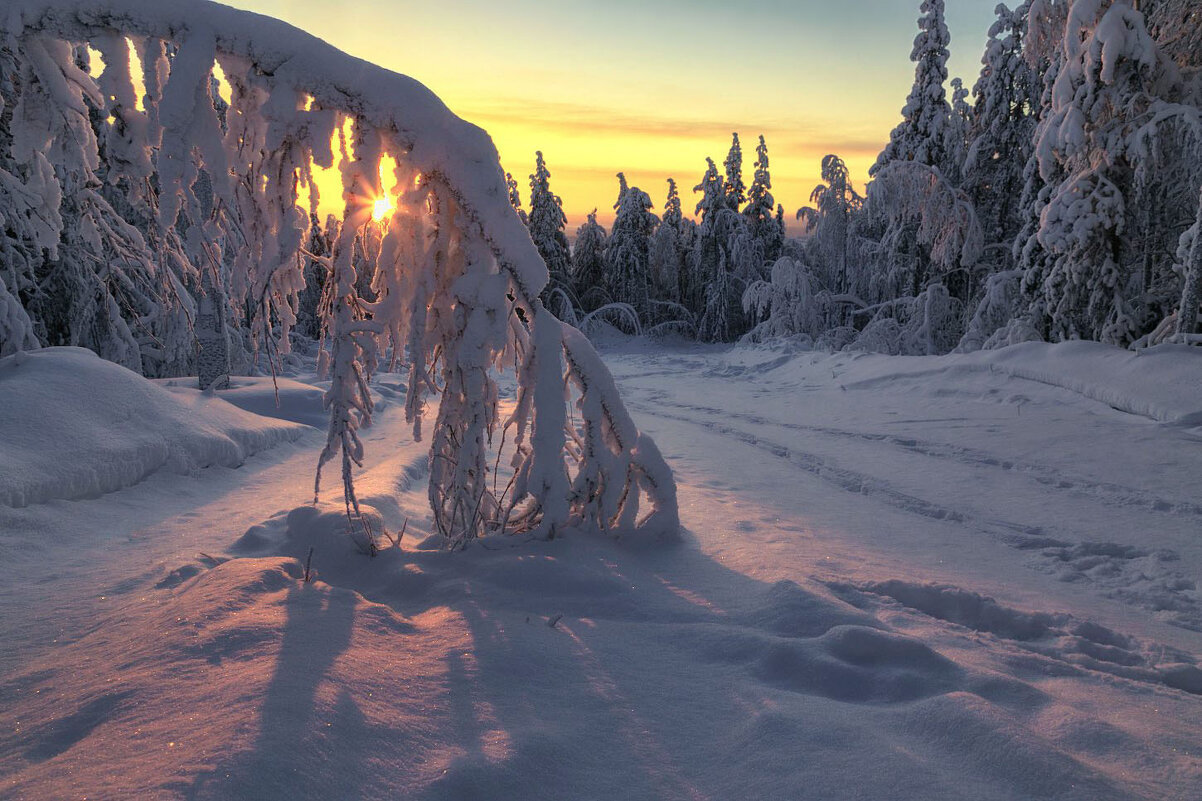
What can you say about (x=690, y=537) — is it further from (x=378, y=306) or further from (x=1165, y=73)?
(x=1165, y=73)

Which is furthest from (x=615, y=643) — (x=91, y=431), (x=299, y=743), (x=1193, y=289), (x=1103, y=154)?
(x=1103, y=154)

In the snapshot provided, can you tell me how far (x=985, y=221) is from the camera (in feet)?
71.7

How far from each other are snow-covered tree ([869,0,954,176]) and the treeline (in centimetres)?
6

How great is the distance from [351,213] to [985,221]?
23873 mm

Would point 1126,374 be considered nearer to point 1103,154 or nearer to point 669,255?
point 1103,154

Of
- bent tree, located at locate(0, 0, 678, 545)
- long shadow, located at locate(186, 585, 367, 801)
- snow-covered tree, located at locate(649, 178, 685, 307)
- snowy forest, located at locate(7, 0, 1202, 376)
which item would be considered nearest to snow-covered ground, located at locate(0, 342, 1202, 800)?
long shadow, located at locate(186, 585, 367, 801)

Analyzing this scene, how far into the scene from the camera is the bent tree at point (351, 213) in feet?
10.0

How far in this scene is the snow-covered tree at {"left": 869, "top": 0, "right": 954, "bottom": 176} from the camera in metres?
20.8

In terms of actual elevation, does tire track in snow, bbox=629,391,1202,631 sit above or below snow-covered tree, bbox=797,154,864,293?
below

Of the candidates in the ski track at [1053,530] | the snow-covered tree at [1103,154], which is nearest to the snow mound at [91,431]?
the ski track at [1053,530]

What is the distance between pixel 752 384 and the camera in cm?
1429

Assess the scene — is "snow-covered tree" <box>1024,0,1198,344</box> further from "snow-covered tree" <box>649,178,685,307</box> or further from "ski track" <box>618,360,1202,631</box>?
"snow-covered tree" <box>649,178,685,307</box>

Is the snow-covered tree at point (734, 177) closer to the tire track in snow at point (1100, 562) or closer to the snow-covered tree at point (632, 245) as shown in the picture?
the snow-covered tree at point (632, 245)

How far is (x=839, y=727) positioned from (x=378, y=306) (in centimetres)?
302
